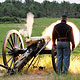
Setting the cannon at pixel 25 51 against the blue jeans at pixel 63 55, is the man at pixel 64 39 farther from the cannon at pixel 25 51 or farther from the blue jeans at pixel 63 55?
the cannon at pixel 25 51

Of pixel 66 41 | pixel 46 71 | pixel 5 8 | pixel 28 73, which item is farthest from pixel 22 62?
pixel 5 8

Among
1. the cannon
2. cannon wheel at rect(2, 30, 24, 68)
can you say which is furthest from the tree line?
the cannon

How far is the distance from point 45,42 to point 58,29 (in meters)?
1.04

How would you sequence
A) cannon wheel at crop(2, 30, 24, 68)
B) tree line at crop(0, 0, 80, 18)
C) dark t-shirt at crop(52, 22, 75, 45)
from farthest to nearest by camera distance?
tree line at crop(0, 0, 80, 18) < cannon wheel at crop(2, 30, 24, 68) < dark t-shirt at crop(52, 22, 75, 45)

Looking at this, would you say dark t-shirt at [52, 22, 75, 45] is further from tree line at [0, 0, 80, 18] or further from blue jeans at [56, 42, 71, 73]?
tree line at [0, 0, 80, 18]

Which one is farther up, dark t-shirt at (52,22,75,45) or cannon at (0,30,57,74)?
dark t-shirt at (52,22,75,45)

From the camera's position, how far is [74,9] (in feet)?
123

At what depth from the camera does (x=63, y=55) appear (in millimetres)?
6172

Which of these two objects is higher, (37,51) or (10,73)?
(37,51)

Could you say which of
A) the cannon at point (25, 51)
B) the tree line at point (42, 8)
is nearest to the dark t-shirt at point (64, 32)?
the cannon at point (25, 51)

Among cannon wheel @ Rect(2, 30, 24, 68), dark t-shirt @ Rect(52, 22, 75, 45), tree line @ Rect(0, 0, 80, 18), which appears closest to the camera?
dark t-shirt @ Rect(52, 22, 75, 45)

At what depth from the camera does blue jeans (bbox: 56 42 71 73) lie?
607 centimetres

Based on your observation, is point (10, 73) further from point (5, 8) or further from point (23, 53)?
point (5, 8)

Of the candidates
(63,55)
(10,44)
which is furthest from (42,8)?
(63,55)
